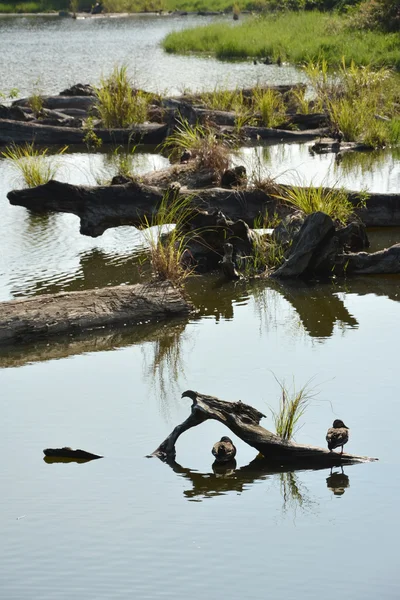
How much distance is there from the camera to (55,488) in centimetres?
549

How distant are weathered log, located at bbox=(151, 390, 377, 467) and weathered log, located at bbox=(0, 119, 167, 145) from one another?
Result: 452 inches

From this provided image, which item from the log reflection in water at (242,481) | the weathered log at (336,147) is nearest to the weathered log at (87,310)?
the log reflection in water at (242,481)

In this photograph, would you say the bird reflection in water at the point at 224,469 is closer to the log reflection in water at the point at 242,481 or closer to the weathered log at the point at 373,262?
the log reflection in water at the point at 242,481

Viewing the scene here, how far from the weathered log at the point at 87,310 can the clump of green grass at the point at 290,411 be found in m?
1.93

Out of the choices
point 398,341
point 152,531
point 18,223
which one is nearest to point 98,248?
point 18,223

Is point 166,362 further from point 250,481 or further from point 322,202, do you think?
point 322,202

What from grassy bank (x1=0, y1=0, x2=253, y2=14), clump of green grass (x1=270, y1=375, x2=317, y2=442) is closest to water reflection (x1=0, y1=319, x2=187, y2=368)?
clump of green grass (x1=270, y1=375, x2=317, y2=442)

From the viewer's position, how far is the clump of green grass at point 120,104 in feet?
55.7

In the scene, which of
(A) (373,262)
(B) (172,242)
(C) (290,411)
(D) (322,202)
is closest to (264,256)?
(D) (322,202)

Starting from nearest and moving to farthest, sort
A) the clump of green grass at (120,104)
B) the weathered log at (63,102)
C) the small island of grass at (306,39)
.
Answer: the clump of green grass at (120,104) < the weathered log at (63,102) < the small island of grass at (306,39)

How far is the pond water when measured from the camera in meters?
4.59

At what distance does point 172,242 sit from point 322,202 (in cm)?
192

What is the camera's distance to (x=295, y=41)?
3027cm

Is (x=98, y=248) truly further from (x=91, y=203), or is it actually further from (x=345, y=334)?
(x=345, y=334)
